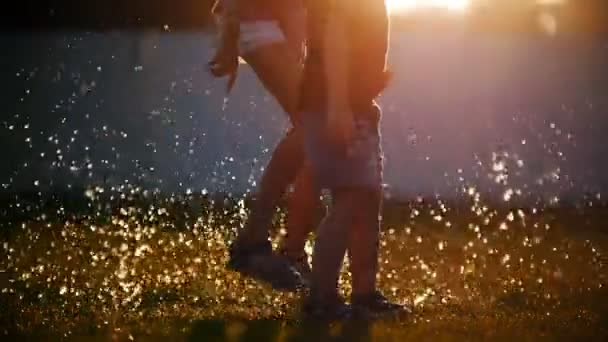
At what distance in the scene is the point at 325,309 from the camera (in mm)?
5578

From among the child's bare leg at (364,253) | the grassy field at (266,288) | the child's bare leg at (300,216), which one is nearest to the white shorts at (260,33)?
the child's bare leg at (300,216)

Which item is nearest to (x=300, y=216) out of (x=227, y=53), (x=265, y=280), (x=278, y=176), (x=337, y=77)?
(x=278, y=176)

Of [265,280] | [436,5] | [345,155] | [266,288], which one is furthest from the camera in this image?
[436,5]

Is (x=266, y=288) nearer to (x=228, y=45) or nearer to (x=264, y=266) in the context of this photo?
(x=264, y=266)

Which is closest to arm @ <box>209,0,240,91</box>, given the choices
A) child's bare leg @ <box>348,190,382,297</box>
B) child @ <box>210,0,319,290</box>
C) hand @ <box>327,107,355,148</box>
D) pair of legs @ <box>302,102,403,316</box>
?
child @ <box>210,0,319,290</box>

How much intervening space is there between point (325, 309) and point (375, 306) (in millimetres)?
274

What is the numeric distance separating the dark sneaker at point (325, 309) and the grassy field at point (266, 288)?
8 cm

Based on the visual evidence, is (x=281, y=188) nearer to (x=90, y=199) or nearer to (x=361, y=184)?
(x=361, y=184)

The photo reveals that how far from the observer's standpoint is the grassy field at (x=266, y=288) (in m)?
5.46

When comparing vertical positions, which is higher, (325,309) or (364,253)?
(364,253)

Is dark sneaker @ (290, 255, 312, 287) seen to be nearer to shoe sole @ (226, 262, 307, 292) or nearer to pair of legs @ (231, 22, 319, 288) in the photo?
pair of legs @ (231, 22, 319, 288)

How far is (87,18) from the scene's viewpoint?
28.6 metres

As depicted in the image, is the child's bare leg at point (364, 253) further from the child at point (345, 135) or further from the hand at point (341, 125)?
the hand at point (341, 125)

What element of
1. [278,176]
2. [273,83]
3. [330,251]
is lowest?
[330,251]
